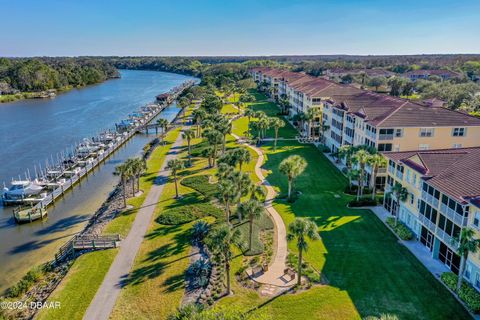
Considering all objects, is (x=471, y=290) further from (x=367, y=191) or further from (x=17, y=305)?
(x=17, y=305)

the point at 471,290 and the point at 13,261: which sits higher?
the point at 471,290

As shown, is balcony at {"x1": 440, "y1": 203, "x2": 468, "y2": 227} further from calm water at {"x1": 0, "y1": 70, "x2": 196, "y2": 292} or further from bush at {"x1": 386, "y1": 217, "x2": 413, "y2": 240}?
calm water at {"x1": 0, "y1": 70, "x2": 196, "y2": 292}

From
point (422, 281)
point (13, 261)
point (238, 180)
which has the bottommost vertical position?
point (13, 261)

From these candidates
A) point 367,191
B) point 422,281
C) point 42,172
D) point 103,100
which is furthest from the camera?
point 103,100

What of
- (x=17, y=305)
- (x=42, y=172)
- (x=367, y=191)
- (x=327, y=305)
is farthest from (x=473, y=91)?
(x=17, y=305)

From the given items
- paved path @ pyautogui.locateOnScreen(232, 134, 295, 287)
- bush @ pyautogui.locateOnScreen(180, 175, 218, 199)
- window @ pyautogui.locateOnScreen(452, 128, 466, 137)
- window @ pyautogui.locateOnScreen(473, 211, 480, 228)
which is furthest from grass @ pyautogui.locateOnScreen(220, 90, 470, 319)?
window @ pyautogui.locateOnScreen(452, 128, 466, 137)

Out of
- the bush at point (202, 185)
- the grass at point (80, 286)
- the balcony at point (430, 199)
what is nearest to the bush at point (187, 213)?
the bush at point (202, 185)

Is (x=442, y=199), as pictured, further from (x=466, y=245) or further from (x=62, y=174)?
(x=62, y=174)
